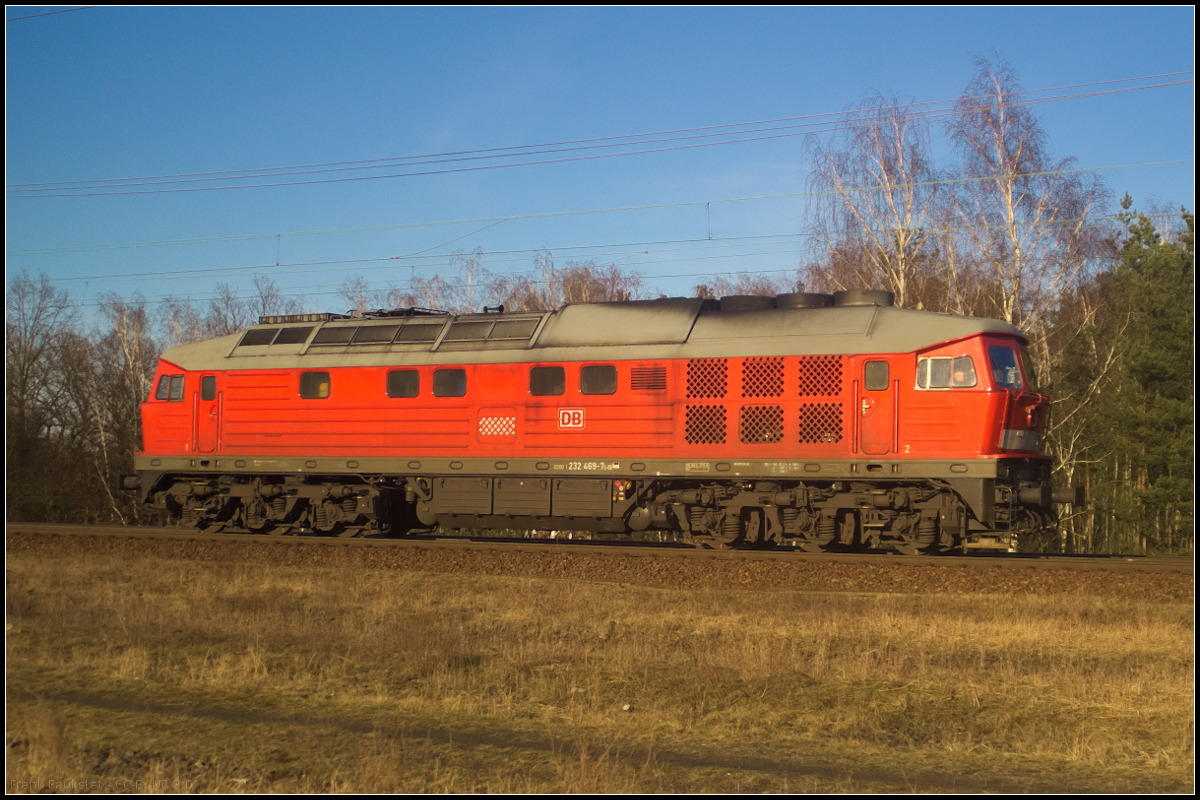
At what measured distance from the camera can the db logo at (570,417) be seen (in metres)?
19.7

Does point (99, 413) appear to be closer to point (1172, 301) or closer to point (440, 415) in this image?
point (440, 415)

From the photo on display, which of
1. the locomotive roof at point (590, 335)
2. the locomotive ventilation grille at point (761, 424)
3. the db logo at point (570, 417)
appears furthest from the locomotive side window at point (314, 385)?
the locomotive ventilation grille at point (761, 424)

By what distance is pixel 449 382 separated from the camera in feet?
68.2

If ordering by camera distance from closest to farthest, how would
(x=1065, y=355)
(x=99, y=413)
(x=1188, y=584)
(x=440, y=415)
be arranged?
(x=1188, y=584)
(x=440, y=415)
(x=1065, y=355)
(x=99, y=413)

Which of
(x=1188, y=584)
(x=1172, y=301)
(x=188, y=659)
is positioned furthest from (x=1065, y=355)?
(x=188, y=659)

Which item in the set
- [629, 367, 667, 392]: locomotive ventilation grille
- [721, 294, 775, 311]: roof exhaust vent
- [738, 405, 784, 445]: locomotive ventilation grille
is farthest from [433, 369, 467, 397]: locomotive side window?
[738, 405, 784, 445]: locomotive ventilation grille

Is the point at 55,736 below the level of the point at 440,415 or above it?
below

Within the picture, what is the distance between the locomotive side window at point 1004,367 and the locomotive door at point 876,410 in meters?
1.73

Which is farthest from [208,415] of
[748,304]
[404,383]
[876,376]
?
[876,376]

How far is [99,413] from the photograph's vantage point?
149 ft

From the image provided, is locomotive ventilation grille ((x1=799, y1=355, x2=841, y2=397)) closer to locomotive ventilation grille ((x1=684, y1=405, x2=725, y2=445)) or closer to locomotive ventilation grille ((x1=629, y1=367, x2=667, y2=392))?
locomotive ventilation grille ((x1=684, y1=405, x2=725, y2=445))

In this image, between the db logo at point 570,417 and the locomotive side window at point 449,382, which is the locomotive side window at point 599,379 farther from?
the locomotive side window at point 449,382

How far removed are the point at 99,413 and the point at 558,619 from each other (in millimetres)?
38741

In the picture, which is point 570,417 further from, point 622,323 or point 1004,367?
point 1004,367
